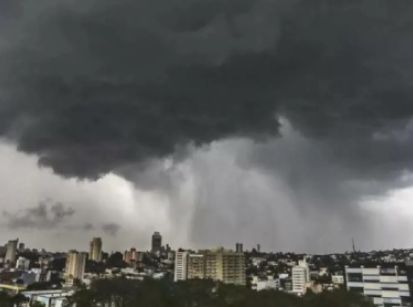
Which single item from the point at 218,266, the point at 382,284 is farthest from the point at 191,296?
the point at 218,266

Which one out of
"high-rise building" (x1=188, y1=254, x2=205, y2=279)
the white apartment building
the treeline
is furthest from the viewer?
"high-rise building" (x1=188, y1=254, x2=205, y2=279)

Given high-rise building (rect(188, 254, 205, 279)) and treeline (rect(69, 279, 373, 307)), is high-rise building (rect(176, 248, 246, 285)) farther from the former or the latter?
treeline (rect(69, 279, 373, 307))

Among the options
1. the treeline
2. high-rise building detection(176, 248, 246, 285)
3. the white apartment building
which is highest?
high-rise building detection(176, 248, 246, 285)

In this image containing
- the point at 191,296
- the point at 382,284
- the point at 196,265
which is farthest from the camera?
the point at 196,265

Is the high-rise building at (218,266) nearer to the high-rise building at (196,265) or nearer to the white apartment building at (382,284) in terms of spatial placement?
the high-rise building at (196,265)

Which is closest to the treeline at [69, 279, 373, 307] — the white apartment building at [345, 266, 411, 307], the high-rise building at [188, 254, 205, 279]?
the white apartment building at [345, 266, 411, 307]

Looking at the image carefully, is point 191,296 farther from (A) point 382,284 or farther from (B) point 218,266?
(B) point 218,266
